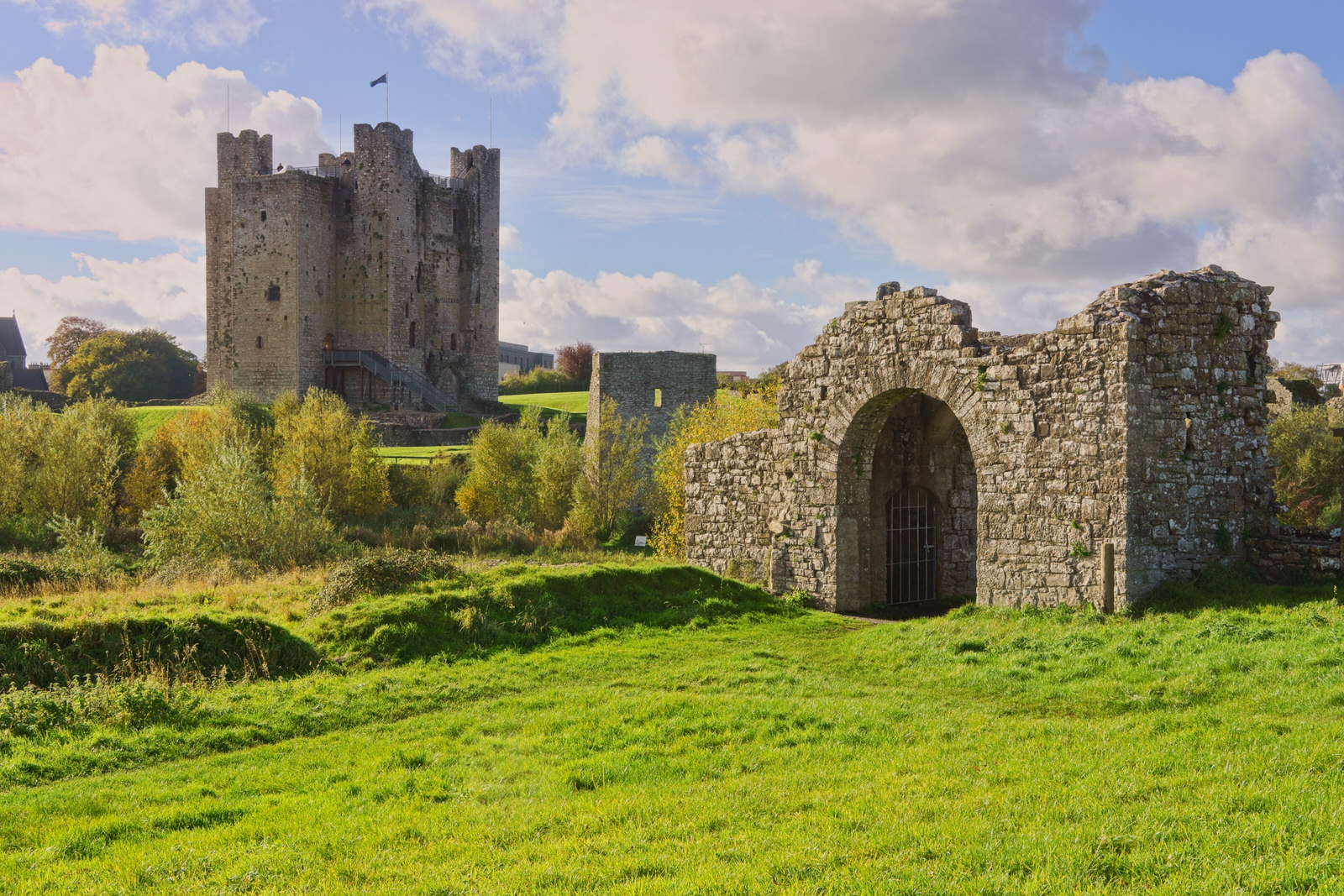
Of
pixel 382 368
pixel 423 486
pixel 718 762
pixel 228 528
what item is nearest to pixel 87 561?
pixel 228 528

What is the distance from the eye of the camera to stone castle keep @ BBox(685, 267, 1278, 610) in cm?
1115

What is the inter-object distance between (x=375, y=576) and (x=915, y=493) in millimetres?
8906

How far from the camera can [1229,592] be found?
1088 cm

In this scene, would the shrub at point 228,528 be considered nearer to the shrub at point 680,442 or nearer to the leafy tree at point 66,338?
the shrub at point 680,442

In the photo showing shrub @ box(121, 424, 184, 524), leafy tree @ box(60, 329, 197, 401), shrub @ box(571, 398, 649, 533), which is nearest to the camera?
shrub @ box(121, 424, 184, 524)

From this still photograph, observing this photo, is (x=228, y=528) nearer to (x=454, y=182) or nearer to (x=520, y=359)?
(x=454, y=182)

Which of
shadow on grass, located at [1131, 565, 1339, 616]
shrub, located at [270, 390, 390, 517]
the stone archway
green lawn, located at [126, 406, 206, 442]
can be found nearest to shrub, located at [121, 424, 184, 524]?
shrub, located at [270, 390, 390, 517]

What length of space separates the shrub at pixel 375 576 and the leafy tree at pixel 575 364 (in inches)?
2277

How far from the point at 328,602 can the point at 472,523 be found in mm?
17184

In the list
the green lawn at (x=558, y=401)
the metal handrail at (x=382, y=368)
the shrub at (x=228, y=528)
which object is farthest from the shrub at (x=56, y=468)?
the green lawn at (x=558, y=401)

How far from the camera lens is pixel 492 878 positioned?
5.04m

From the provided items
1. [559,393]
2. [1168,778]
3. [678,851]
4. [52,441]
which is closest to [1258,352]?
[1168,778]

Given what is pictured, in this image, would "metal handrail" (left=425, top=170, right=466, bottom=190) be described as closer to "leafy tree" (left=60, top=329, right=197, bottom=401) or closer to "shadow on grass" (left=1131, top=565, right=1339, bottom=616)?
"leafy tree" (left=60, top=329, right=197, bottom=401)

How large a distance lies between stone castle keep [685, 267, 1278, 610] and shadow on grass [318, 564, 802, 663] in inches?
60.9
